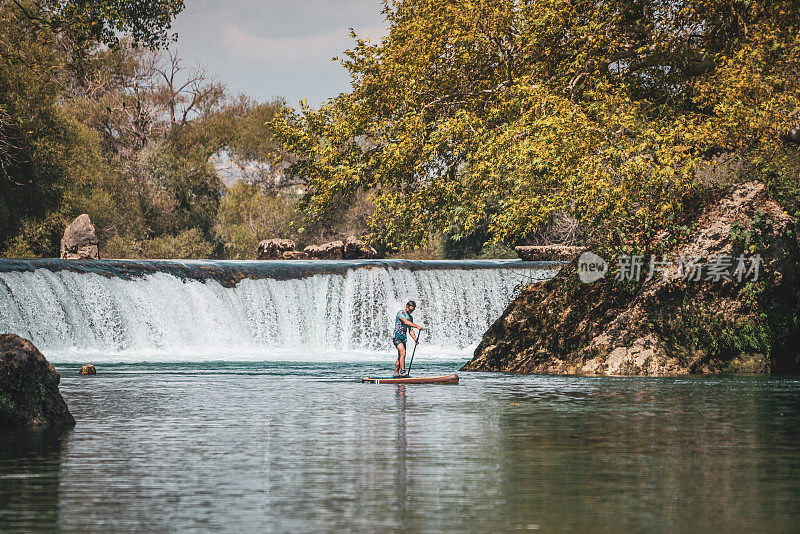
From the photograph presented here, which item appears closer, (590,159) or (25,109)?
(590,159)

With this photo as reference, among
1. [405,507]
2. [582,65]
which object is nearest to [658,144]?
[582,65]

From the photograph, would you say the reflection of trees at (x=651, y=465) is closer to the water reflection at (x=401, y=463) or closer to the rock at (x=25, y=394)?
the water reflection at (x=401, y=463)

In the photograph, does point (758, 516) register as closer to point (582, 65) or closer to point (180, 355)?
A: point (582, 65)

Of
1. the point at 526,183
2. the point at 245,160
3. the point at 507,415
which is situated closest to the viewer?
the point at 507,415

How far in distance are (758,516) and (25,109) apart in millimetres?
46285

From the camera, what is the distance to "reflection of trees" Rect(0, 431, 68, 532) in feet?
22.7

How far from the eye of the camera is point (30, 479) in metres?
8.76

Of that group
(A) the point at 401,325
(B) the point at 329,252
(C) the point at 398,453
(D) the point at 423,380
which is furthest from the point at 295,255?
(C) the point at 398,453

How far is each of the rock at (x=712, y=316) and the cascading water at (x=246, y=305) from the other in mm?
10482

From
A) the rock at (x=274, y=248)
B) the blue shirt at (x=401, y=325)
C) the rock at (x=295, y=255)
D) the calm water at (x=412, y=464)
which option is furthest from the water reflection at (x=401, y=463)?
the rock at (x=274, y=248)

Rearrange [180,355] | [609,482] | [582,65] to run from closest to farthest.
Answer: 1. [609,482]
2. [582,65]
3. [180,355]

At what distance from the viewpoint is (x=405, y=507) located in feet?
24.1

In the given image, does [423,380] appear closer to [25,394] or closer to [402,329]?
[402,329]

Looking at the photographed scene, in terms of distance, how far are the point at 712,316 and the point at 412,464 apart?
16.8m
